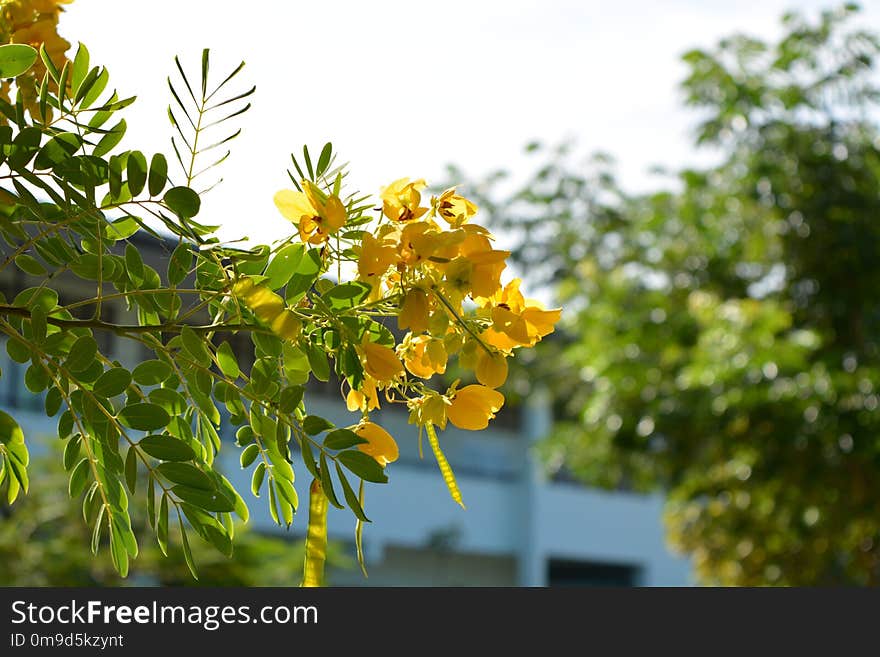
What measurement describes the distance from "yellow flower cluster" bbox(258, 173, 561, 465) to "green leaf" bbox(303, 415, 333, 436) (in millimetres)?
15

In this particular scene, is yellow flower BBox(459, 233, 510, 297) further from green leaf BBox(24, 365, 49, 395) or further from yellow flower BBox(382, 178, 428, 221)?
green leaf BBox(24, 365, 49, 395)

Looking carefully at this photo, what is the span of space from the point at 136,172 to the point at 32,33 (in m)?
0.15

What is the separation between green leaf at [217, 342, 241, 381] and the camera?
54cm

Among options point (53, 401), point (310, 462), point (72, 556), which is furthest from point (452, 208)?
point (72, 556)

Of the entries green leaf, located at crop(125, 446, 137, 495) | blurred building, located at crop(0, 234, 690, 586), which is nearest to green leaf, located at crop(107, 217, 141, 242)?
green leaf, located at crop(125, 446, 137, 495)

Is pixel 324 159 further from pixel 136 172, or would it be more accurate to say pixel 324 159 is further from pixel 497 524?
pixel 497 524

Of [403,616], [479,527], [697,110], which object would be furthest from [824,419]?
[479,527]

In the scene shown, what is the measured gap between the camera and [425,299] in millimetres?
472

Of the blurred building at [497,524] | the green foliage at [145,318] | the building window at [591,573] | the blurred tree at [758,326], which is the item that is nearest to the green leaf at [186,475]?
the green foliage at [145,318]

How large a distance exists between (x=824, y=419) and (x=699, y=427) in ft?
1.14

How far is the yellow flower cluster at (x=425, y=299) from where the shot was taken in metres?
0.47

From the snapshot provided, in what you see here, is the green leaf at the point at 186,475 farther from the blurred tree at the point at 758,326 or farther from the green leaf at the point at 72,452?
the blurred tree at the point at 758,326

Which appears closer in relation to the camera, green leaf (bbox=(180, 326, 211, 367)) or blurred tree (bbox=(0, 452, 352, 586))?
green leaf (bbox=(180, 326, 211, 367))

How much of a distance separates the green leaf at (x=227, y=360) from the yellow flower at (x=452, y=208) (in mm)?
124
